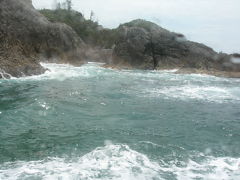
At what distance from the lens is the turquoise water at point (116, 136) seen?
8.80 m

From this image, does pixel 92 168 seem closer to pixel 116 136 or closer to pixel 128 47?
pixel 116 136

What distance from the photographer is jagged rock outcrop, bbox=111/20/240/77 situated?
4456cm

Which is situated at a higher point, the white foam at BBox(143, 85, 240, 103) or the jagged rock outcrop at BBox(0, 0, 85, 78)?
the jagged rock outcrop at BBox(0, 0, 85, 78)

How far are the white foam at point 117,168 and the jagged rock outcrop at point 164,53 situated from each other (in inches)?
1358

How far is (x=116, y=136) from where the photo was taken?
11.4 m

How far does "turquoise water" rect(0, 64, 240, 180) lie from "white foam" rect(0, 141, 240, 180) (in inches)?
0.9

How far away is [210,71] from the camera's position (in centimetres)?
4150

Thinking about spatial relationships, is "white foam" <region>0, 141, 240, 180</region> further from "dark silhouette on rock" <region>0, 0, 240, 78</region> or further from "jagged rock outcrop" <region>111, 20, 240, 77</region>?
"jagged rock outcrop" <region>111, 20, 240, 77</region>

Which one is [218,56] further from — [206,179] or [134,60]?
[206,179]

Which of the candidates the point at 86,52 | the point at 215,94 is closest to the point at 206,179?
the point at 215,94

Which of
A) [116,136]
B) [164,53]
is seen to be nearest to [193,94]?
[116,136]

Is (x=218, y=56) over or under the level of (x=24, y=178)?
over

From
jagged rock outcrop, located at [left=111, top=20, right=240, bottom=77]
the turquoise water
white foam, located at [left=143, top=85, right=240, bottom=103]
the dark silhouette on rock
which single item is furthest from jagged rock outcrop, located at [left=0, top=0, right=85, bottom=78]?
the turquoise water

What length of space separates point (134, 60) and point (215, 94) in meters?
26.0
